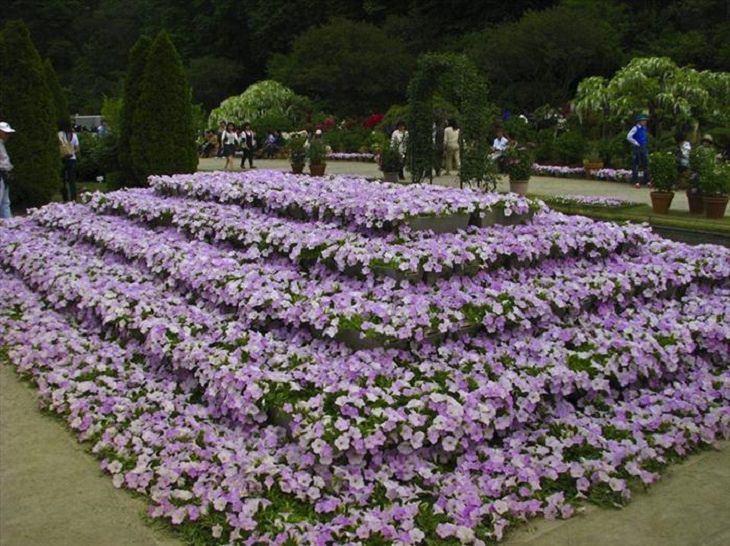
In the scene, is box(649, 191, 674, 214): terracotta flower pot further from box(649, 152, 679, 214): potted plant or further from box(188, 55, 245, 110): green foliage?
box(188, 55, 245, 110): green foliage

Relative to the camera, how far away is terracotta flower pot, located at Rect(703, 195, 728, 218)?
1263 centimetres

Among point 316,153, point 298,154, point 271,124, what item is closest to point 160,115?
point 316,153

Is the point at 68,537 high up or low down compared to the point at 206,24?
down

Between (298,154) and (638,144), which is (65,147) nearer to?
(298,154)

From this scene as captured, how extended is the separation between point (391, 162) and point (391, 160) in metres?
0.05

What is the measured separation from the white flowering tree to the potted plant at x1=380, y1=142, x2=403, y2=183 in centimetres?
837

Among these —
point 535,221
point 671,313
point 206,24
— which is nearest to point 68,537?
point 671,313

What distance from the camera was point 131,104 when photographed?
15.6m

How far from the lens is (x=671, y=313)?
19.8ft

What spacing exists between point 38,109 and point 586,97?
58.7 ft

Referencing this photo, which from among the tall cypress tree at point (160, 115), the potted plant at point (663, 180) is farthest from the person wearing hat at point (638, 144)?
the tall cypress tree at point (160, 115)

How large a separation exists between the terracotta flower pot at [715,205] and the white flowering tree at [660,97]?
10.9 m

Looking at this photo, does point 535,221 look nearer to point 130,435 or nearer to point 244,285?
point 244,285

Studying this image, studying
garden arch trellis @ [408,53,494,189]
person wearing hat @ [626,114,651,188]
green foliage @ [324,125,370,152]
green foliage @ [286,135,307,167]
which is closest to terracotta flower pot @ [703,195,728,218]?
garden arch trellis @ [408,53,494,189]
